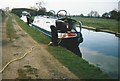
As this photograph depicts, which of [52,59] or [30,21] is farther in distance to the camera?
[30,21]

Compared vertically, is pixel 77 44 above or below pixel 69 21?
below

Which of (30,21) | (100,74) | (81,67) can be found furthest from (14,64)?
(30,21)

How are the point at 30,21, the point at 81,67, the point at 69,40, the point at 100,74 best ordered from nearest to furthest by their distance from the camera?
the point at 100,74
the point at 81,67
the point at 69,40
the point at 30,21

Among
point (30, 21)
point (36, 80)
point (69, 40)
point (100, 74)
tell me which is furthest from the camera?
point (30, 21)

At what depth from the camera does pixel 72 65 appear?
11141 millimetres

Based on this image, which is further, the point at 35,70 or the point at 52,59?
the point at 52,59

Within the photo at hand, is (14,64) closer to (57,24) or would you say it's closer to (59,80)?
(59,80)

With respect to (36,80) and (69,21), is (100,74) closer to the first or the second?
(36,80)

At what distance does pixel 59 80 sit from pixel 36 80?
753 millimetres

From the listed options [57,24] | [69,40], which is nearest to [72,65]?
[69,40]

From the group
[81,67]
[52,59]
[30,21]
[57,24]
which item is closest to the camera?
[81,67]

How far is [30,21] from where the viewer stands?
153 ft

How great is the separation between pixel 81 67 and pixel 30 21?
3654 cm

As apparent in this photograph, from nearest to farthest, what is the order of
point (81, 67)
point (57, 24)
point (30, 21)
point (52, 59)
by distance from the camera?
point (81, 67) < point (52, 59) < point (57, 24) < point (30, 21)
